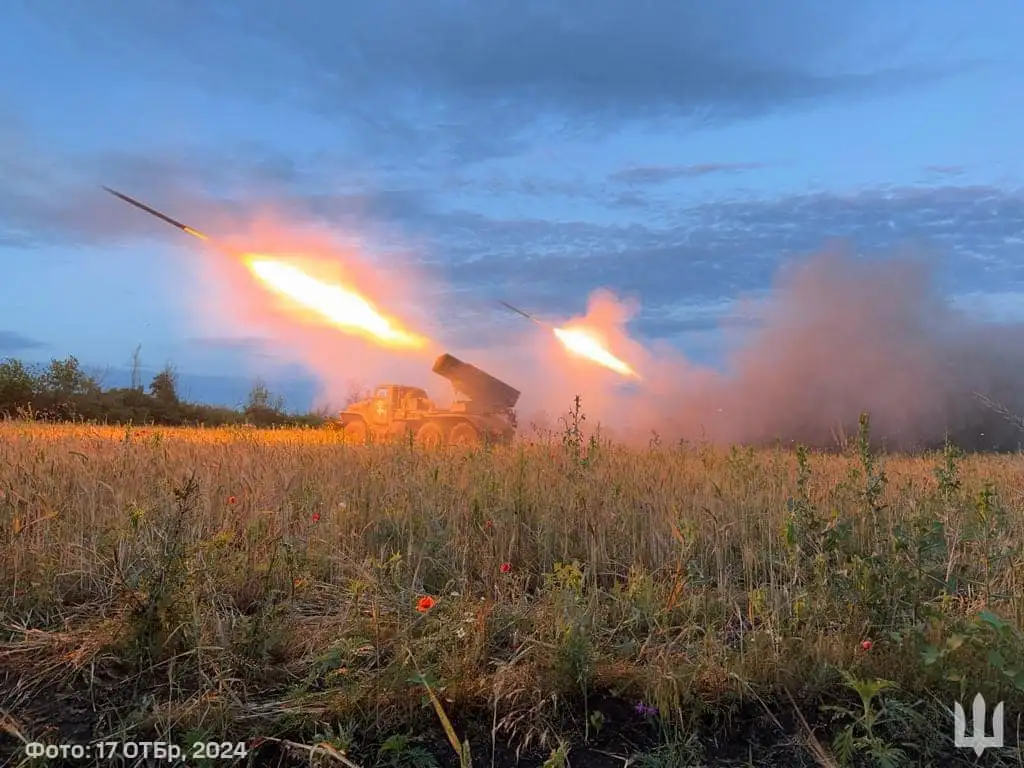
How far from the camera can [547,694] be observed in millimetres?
3225

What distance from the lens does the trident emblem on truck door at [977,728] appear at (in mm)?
2959

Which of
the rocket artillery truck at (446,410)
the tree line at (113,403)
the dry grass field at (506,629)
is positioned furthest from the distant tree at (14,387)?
the dry grass field at (506,629)

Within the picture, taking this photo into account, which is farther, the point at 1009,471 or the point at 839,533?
the point at 1009,471

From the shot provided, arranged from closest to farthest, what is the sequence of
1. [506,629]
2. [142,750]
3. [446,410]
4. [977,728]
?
1. [142,750]
2. [977,728]
3. [506,629]
4. [446,410]

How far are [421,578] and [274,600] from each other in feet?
3.15

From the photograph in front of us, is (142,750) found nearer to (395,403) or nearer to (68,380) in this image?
(395,403)

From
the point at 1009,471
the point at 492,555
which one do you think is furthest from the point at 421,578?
the point at 1009,471

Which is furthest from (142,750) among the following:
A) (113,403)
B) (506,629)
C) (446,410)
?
(113,403)

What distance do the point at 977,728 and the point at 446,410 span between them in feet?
69.1

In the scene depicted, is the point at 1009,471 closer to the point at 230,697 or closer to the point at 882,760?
the point at 882,760

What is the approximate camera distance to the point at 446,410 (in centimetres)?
2366

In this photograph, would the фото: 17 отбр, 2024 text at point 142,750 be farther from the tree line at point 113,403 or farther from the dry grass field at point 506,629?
the tree line at point 113,403

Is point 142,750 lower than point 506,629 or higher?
lower

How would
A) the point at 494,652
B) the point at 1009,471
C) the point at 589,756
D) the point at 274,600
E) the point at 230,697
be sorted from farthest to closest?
the point at 1009,471
the point at 274,600
the point at 494,652
the point at 230,697
the point at 589,756
